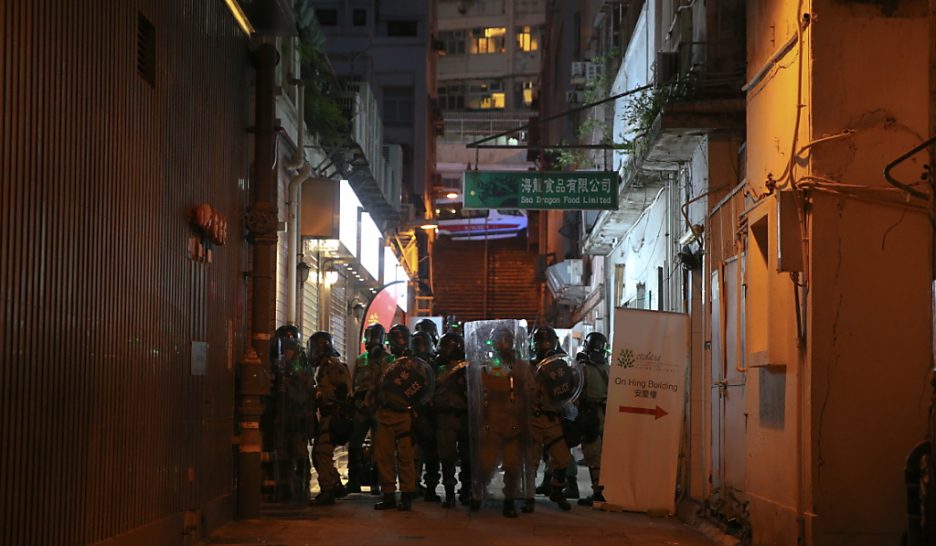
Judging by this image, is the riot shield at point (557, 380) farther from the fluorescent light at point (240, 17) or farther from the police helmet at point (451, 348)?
the fluorescent light at point (240, 17)

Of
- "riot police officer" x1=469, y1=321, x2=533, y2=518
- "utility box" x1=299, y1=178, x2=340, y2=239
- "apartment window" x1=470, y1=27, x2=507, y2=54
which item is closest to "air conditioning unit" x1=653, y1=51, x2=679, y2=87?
"riot police officer" x1=469, y1=321, x2=533, y2=518

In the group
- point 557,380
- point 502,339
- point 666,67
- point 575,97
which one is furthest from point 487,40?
point 502,339

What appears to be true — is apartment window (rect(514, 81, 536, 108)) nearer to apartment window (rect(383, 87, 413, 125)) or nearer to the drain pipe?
apartment window (rect(383, 87, 413, 125))

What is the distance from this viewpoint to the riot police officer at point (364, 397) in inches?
691

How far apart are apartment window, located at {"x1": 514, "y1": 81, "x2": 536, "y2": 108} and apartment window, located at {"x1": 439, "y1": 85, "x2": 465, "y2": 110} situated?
125 inches

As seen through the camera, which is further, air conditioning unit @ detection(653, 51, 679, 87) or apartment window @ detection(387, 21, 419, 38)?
apartment window @ detection(387, 21, 419, 38)

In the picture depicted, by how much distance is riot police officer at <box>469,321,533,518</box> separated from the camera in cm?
1549

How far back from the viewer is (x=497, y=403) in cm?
1562

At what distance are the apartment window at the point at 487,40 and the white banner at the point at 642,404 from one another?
59.5m

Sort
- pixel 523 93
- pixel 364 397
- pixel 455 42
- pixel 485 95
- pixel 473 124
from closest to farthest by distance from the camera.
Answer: pixel 364 397 < pixel 473 124 < pixel 523 93 < pixel 485 95 < pixel 455 42

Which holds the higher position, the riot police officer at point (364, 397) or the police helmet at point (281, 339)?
the police helmet at point (281, 339)

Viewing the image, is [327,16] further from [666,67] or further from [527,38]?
[666,67]

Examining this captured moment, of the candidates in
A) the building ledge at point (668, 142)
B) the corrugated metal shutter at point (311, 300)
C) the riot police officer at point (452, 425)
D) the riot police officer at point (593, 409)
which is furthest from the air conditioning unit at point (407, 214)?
the riot police officer at point (452, 425)

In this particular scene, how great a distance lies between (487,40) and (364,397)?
190ft
